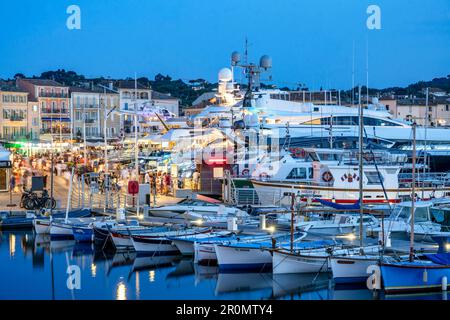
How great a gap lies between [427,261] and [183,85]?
458 ft

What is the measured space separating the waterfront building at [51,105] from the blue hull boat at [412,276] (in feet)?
192

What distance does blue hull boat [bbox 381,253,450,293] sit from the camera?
64.2ft

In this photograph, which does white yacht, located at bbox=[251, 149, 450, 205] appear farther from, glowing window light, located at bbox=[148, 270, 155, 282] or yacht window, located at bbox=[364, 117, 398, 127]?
yacht window, located at bbox=[364, 117, 398, 127]

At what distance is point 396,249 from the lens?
22.4m

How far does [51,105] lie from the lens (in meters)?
77.1

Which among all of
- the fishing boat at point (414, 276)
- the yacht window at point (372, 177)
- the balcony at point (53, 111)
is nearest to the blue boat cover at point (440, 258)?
the fishing boat at point (414, 276)

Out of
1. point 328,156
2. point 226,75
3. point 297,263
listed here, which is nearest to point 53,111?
point 226,75

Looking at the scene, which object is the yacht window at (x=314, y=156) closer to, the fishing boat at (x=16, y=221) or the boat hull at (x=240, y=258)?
the boat hull at (x=240, y=258)

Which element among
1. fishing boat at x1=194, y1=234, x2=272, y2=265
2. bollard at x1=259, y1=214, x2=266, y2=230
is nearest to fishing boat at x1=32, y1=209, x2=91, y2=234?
bollard at x1=259, y1=214, x2=266, y2=230

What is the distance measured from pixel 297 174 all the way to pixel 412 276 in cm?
1553

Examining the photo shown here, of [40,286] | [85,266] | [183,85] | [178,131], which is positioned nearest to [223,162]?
[178,131]

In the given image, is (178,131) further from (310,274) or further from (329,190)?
(310,274)

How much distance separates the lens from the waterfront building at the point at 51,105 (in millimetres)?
76044

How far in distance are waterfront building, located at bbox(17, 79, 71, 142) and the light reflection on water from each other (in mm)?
50629
